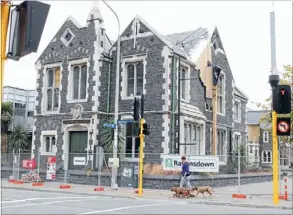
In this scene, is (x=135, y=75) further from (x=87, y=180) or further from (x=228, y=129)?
(x=228, y=129)

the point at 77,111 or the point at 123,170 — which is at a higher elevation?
the point at 77,111

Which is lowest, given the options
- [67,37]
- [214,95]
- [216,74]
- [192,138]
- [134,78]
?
[192,138]

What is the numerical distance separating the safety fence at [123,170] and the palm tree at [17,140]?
2052mm

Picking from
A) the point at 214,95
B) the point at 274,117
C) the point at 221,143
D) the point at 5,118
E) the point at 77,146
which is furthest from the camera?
the point at 5,118

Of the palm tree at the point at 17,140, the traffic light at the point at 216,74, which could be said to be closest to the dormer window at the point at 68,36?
the palm tree at the point at 17,140

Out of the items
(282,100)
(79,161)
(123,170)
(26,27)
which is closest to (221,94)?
(123,170)

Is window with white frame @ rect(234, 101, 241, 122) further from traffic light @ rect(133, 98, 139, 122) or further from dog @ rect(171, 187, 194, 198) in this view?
dog @ rect(171, 187, 194, 198)

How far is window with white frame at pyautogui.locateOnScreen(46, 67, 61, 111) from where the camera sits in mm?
28828

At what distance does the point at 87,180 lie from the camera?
2456cm

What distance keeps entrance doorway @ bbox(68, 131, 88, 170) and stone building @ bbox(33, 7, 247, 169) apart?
2.4 inches

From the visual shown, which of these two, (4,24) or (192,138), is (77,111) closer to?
(192,138)

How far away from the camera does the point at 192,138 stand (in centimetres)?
2745

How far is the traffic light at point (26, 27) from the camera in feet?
13.0

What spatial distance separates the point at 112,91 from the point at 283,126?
45.8 feet
